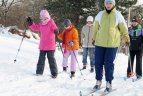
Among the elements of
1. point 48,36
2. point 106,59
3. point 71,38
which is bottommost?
point 106,59

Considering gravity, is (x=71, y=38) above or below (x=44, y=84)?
above

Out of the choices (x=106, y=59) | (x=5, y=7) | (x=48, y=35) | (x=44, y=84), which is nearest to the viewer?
(x=106, y=59)

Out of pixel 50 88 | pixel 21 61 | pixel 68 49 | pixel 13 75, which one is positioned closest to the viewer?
pixel 50 88

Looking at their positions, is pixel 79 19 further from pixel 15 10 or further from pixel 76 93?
pixel 76 93

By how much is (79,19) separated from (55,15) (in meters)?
3.04

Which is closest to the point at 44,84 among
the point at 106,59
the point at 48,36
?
the point at 48,36

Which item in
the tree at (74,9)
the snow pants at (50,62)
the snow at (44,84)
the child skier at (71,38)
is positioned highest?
the tree at (74,9)

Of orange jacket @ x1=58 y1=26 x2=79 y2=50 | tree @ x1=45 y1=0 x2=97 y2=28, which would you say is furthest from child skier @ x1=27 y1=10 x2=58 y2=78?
tree @ x1=45 y1=0 x2=97 y2=28

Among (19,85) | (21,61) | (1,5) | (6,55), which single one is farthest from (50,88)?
(1,5)

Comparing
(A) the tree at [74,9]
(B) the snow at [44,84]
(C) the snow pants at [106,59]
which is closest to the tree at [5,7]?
(A) the tree at [74,9]

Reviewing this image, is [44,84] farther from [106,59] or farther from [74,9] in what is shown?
[74,9]

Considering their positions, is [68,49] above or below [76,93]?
above

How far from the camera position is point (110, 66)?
27.1 feet

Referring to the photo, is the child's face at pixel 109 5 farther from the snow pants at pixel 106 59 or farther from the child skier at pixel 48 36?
the child skier at pixel 48 36
